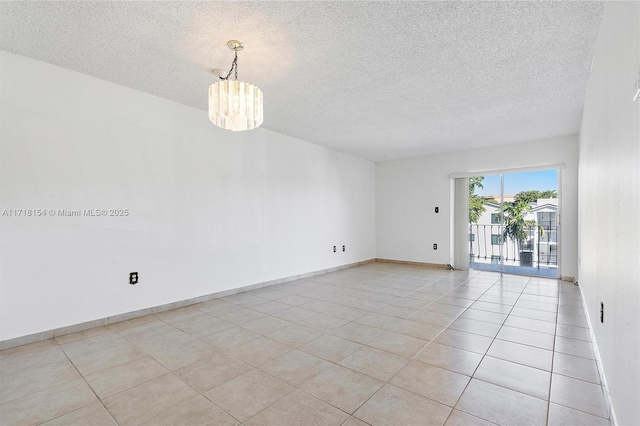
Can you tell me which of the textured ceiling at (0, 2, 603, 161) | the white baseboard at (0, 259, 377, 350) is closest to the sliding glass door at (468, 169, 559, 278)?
the textured ceiling at (0, 2, 603, 161)

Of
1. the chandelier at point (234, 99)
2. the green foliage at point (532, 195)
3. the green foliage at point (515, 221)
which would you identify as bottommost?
the green foliage at point (515, 221)

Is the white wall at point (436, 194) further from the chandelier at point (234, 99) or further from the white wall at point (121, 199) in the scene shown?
the chandelier at point (234, 99)

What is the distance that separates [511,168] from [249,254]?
16.7 feet

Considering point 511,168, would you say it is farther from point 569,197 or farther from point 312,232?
point 312,232

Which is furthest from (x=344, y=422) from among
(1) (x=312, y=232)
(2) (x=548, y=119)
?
(2) (x=548, y=119)

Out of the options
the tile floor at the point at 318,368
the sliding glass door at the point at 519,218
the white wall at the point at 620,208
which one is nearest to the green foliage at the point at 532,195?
the sliding glass door at the point at 519,218

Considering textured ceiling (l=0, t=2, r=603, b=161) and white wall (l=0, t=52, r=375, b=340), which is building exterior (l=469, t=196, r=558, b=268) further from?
white wall (l=0, t=52, r=375, b=340)

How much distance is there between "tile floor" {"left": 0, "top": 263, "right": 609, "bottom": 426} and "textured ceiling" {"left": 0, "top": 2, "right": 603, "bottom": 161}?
253 cm

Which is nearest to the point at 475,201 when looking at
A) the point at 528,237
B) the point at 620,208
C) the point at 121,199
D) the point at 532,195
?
the point at 532,195

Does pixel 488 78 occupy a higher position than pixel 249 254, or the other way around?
pixel 488 78

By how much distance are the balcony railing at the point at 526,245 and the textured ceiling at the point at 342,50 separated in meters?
2.66

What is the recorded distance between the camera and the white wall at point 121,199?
8.86 ft

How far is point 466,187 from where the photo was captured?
6.32 m

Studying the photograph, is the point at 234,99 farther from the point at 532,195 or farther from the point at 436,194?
the point at 532,195
